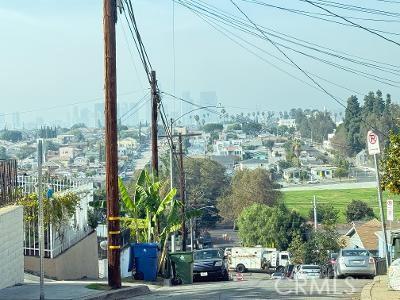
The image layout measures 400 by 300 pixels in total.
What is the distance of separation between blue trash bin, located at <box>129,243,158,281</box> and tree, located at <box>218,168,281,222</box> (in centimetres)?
7420

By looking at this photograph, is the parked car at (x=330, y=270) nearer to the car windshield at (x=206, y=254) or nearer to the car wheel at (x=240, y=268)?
the car windshield at (x=206, y=254)

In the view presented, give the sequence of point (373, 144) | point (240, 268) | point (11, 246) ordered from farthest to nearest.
Result: point (240, 268) < point (373, 144) < point (11, 246)

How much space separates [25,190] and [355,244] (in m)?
54.6

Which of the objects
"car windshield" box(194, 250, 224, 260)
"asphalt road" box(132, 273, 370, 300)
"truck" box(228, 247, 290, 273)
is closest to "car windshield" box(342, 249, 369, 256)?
"car windshield" box(194, 250, 224, 260)

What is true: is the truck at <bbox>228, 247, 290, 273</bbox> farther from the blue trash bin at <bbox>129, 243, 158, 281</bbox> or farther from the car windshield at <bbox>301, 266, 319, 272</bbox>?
the blue trash bin at <bbox>129, 243, 158, 281</bbox>

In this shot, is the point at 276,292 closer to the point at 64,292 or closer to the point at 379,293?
the point at 379,293

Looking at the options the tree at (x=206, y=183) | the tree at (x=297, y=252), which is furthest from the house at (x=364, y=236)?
the tree at (x=206, y=183)

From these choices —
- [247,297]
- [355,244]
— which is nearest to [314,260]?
[355,244]

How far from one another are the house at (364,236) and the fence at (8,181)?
51109 mm

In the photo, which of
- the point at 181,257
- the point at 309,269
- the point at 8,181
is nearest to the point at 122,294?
the point at 8,181

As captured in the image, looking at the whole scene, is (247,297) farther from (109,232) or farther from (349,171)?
(349,171)

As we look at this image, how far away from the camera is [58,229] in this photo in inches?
834

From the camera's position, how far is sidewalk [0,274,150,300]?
52.1 ft

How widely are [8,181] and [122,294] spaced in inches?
161
